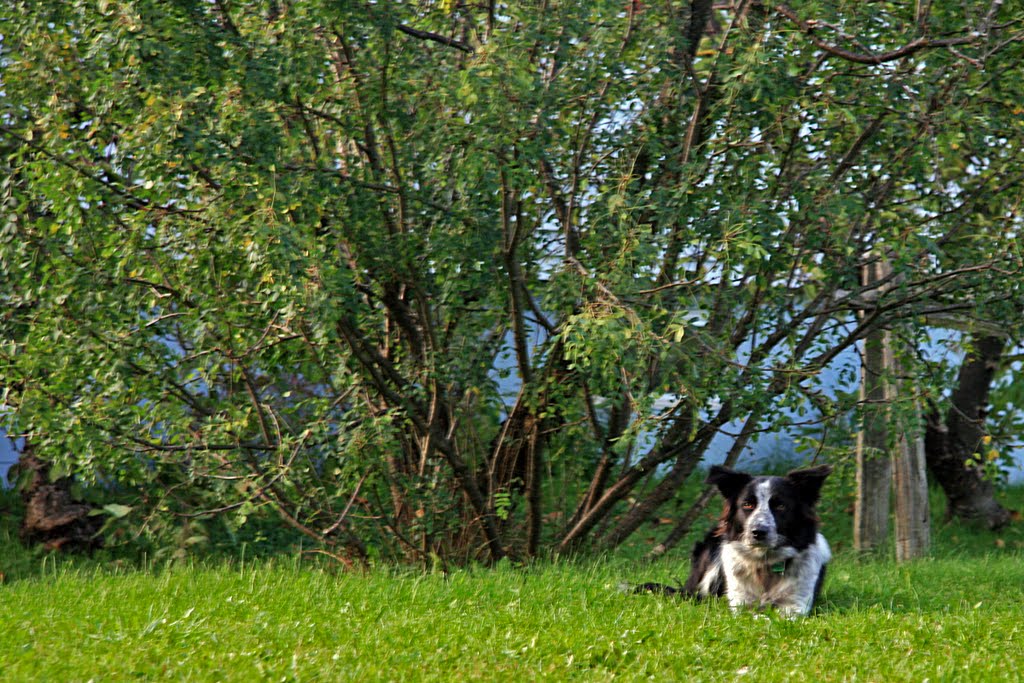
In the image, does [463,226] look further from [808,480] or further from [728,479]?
[808,480]

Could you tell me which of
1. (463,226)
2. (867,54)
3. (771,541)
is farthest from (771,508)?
(867,54)

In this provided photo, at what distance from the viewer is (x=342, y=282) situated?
7.08 meters

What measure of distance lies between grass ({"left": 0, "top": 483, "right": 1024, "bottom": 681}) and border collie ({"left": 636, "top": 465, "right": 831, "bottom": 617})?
18 cm

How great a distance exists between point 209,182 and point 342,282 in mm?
1272

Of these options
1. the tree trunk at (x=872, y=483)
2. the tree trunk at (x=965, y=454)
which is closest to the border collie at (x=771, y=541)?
the tree trunk at (x=872, y=483)

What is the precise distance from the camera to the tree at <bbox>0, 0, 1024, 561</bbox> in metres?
6.91

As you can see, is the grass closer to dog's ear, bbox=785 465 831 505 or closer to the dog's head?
the dog's head

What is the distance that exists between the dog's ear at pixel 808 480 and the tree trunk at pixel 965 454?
22.9 ft

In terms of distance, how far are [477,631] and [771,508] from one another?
1859 mm

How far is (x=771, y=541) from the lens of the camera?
6352 mm

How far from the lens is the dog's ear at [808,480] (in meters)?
6.48

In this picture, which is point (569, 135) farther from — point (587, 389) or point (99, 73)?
point (99, 73)

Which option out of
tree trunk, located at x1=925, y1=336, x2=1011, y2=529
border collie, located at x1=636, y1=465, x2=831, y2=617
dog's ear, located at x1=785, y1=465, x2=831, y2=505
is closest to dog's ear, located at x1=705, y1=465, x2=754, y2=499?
border collie, located at x1=636, y1=465, x2=831, y2=617

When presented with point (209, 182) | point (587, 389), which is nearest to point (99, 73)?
point (209, 182)
